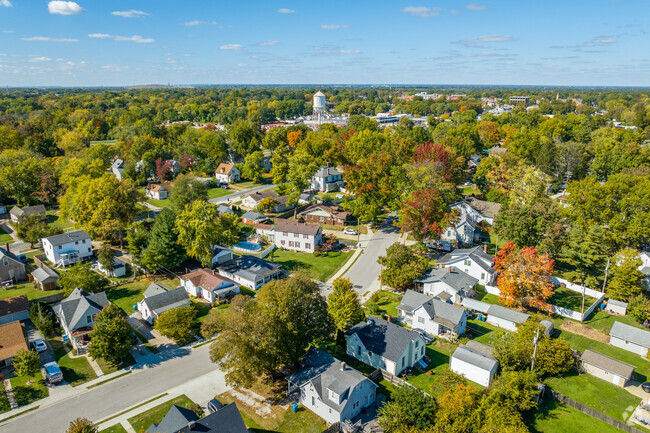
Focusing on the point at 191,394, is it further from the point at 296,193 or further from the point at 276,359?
the point at 296,193

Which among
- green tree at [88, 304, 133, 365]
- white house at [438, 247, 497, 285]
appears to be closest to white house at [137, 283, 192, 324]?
green tree at [88, 304, 133, 365]

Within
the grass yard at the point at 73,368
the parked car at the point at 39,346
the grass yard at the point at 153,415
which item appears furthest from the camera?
the parked car at the point at 39,346

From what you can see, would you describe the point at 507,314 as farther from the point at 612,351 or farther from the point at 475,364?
the point at 475,364

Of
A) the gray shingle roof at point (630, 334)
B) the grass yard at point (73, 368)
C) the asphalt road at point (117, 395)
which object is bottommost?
the asphalt road at point (117, 395)

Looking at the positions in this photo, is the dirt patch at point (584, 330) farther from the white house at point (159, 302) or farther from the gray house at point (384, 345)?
the white house at point (159, 302)

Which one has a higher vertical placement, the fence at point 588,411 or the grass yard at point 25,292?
the grass yard at point 25,292

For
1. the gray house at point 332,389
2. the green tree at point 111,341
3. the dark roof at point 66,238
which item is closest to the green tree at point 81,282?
the dark roof at point 66,238

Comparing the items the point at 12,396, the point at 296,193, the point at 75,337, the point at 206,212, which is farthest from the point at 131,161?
the point at 12,396
